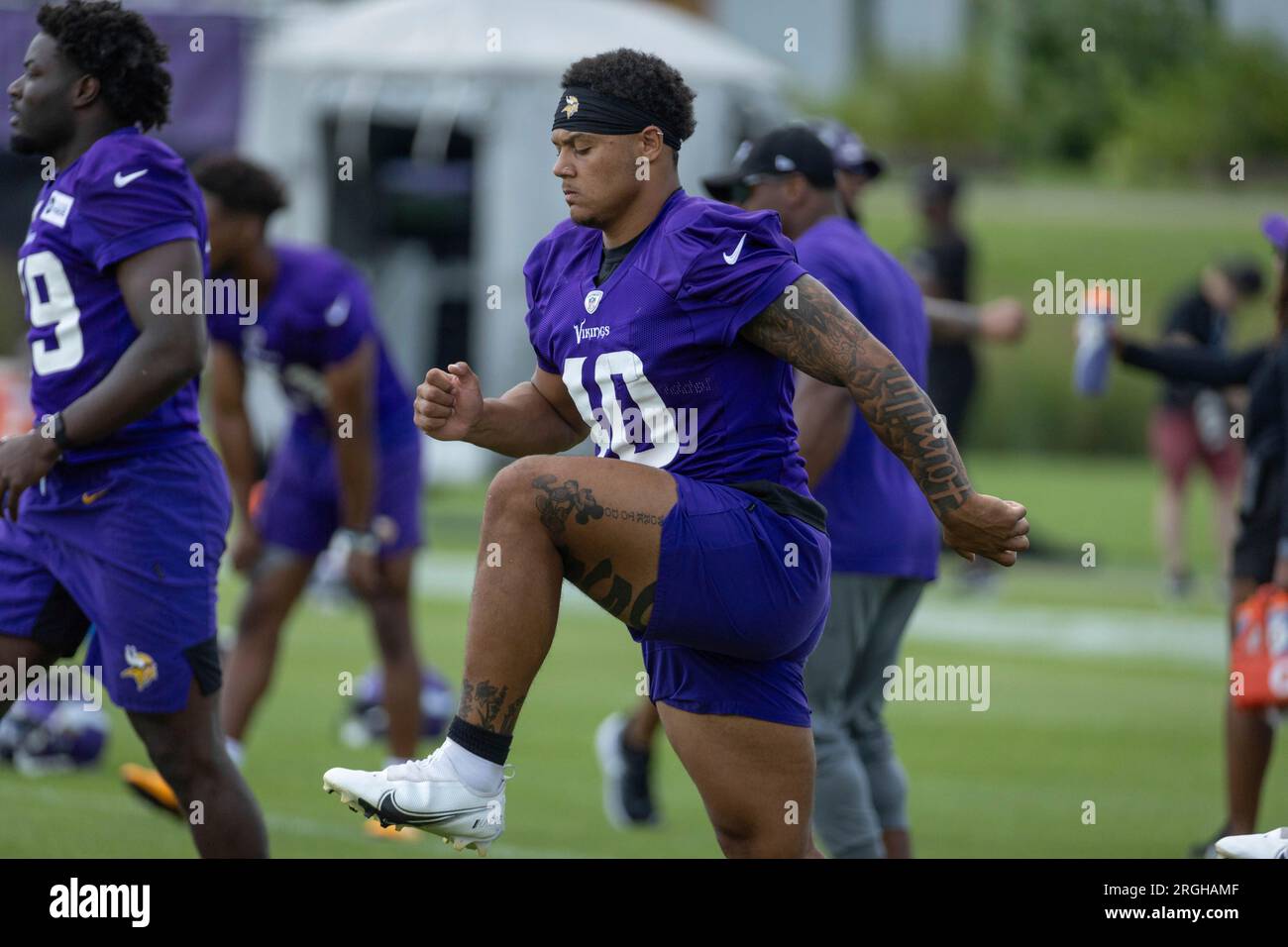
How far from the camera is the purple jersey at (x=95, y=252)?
529cm

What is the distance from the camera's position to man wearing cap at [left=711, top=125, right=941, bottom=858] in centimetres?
612

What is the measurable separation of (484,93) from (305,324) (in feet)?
45.5

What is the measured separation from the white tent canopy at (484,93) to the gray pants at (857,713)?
48.6 ft

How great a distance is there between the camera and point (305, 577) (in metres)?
8.44

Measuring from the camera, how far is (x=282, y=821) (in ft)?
25.4

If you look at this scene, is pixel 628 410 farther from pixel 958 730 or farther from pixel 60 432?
pixel 958 730

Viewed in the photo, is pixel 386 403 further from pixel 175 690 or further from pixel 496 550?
pixel 496 550

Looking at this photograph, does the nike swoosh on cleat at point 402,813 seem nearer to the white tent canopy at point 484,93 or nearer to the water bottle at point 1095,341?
the water bottle at point 1095,341

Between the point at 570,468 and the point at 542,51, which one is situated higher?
the point at 542,51

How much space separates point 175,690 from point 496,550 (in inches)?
55.6

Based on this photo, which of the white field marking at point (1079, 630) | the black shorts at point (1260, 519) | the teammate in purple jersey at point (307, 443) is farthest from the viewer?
the white field marking at point (1079, 630)

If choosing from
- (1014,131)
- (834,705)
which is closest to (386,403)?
(834,705)

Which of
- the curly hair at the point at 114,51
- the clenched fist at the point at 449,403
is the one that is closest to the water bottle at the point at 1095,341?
the clenched fist at the point at 449,403
